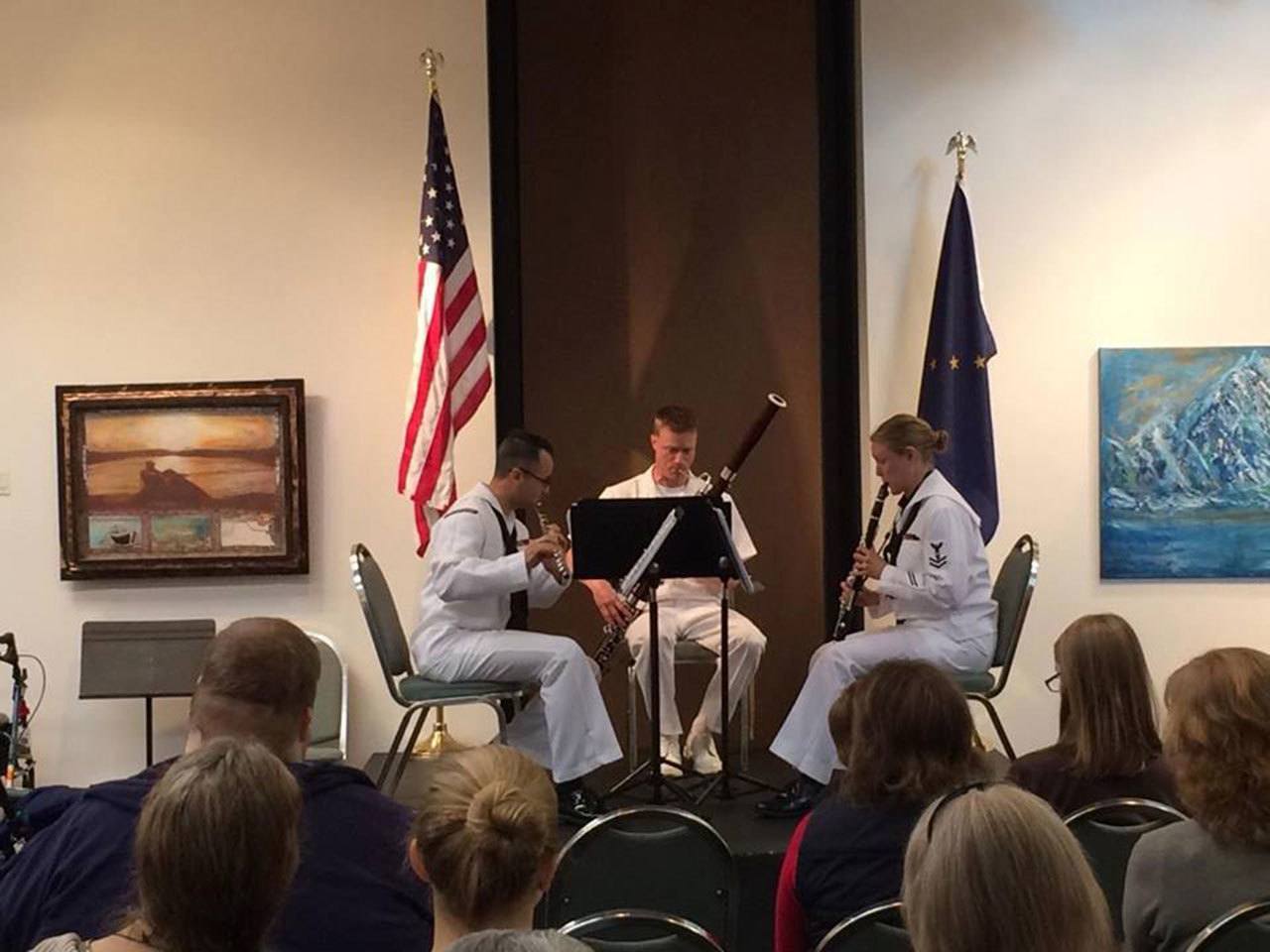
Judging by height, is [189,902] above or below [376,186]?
below

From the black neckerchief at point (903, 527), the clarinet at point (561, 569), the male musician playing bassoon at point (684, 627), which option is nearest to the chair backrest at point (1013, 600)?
the black neckerchief at point (903, 527)

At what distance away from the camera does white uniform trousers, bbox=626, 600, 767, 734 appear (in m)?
5.29

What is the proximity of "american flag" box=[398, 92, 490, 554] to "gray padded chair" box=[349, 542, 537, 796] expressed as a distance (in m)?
0.65

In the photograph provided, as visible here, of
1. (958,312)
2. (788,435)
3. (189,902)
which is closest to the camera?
(189,902)

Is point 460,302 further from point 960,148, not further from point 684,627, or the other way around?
point 960,148

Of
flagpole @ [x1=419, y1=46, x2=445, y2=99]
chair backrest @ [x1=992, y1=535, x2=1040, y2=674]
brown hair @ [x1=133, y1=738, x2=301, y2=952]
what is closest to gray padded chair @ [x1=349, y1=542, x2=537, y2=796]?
chair backrest @ [x1=992, y1=535, x2=1040, y2=674]

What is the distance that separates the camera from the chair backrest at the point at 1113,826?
2758 millimetres

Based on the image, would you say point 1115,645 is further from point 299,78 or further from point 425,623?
point 299,78

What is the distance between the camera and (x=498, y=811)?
1.86 metres

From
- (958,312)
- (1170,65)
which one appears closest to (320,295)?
(958,312)

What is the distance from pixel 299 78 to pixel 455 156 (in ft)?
2.44

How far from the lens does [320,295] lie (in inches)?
234

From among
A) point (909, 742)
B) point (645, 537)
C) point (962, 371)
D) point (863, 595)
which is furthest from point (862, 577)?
point (909, 742)

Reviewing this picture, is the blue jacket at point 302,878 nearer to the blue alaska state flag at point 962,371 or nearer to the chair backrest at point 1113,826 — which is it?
the chair backrest at point 1113,826
